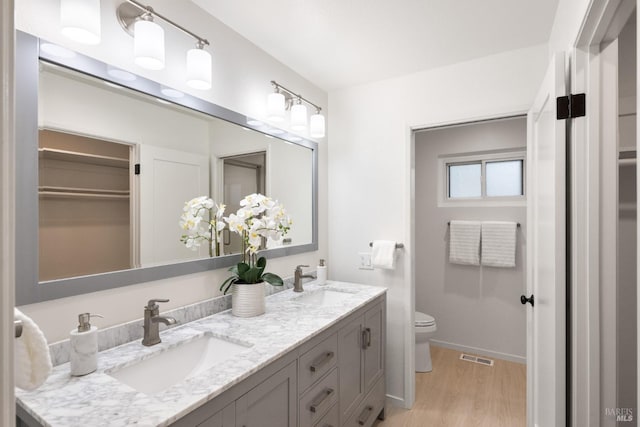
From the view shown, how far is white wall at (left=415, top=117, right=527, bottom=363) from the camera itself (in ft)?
9.68

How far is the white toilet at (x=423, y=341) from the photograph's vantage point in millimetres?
2748

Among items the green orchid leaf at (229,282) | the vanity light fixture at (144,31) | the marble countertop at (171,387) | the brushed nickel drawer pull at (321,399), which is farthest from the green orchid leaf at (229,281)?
the vanity light fixture at (144,31)

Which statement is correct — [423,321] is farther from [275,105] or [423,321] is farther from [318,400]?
[275,105]

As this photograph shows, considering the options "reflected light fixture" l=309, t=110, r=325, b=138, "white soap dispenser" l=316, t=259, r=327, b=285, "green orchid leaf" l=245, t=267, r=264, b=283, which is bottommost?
"white soap dispenser" l=316, t=259, r=327, b=285

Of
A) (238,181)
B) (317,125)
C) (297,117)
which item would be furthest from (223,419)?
(317,125)

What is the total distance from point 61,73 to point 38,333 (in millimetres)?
975

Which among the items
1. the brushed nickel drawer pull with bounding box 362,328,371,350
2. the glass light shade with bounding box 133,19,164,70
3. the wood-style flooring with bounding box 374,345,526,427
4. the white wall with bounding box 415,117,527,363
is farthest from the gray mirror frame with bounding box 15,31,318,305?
the white wall with bounding box 415,117,527,363

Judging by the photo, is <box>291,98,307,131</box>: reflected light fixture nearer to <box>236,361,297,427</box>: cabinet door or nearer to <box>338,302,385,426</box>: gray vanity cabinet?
<box>338,302,385,426</box>: gray vanity cabinet

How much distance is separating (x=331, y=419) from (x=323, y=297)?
81cm

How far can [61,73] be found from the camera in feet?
3.68

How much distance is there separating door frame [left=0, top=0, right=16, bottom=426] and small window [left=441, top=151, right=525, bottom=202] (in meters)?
3.29

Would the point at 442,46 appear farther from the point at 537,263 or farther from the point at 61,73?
the point at 61,73

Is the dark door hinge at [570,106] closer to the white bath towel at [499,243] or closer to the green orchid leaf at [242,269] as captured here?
the green orchid leaf at [242,269]

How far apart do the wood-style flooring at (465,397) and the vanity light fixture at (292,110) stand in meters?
2.00
